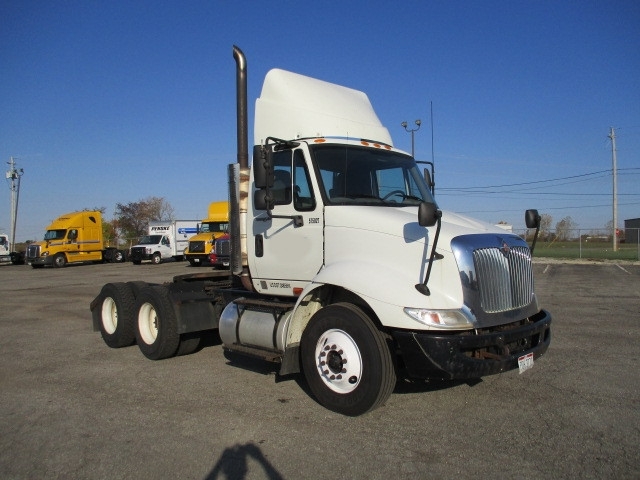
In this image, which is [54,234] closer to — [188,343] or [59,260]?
[59,260]

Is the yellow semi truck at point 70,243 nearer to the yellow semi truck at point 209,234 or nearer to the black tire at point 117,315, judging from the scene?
the yellow semi truck at point 209,234

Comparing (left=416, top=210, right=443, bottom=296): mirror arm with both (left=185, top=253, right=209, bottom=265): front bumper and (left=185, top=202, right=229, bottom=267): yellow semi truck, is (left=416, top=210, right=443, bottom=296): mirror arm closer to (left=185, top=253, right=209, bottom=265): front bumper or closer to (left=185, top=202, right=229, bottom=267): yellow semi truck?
(left=185, top=202, right=229, bottom=267): yellow semi truck

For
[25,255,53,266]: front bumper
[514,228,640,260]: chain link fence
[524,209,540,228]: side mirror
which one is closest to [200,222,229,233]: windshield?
[25,255,53,266]: front bumper

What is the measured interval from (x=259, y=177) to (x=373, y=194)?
1.28 m

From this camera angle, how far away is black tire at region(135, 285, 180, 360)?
277 inches

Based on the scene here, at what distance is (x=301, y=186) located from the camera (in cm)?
567

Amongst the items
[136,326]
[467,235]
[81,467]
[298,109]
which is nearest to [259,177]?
[298,109]

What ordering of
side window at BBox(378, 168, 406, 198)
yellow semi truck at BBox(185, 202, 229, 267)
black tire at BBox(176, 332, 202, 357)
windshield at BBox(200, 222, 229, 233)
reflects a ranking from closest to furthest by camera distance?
side window at BBox(378, 168, 406, 198)
black tire at BBox(176, 332, 202, 357)
yellow semi truck at BBox(185, 202, 229, 267)
windshield at BBox(200, 222, 229, 233)

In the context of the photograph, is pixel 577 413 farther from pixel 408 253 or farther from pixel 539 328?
pixel 408 253

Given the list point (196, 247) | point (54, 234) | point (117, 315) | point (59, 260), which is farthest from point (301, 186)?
point (54, 234)

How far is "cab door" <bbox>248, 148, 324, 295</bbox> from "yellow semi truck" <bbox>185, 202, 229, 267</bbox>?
24.4 m

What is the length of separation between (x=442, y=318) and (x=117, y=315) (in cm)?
563

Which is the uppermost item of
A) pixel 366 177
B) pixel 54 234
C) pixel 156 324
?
pixel 54 234

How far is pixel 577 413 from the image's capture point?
4887mm
